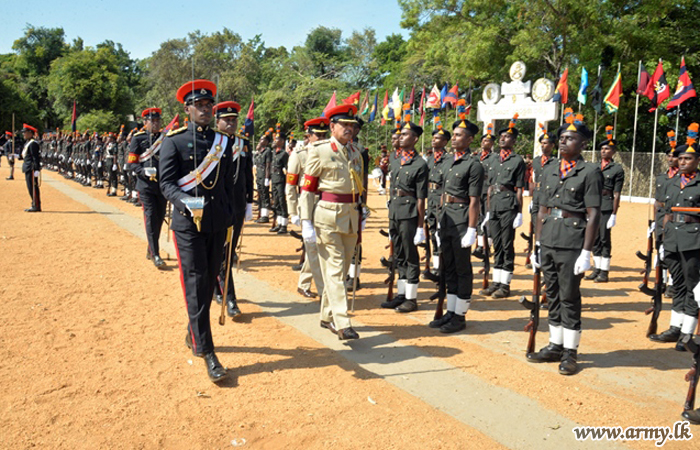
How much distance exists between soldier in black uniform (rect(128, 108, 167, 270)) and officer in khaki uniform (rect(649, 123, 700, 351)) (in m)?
6.62

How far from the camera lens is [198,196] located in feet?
15.6

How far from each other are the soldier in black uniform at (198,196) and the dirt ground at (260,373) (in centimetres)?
50

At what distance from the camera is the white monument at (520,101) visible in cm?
2425

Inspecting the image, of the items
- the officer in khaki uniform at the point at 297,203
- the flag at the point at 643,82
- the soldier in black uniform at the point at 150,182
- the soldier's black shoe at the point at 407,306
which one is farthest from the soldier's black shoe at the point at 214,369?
the flag at the point at 643,82

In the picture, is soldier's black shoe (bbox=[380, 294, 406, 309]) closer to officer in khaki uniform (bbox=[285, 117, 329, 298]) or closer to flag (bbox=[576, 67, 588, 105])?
officer in khaki uniform (bbox=[285, 117, 329, 298])

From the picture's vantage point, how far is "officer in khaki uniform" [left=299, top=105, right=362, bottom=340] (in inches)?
216

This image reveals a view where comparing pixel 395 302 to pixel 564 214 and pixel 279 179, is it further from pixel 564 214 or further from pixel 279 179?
pixel 279 179

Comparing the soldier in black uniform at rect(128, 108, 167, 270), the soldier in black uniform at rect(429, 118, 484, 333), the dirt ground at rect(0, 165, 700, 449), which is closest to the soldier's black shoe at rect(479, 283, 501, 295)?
the dirt ground at rect(0, 165, 700, 449)

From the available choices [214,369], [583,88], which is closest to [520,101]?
[583,88]

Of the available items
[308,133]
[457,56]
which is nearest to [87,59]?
[457,56]

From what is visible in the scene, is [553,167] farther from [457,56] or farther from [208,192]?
[457,56]

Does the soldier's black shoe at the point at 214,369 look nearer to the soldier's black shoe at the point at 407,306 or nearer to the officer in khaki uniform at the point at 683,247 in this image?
the soldier's black shoe at the point at 407,306

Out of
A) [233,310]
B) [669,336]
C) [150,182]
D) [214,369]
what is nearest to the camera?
[214,369]

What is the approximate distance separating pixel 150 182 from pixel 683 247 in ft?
23.3
